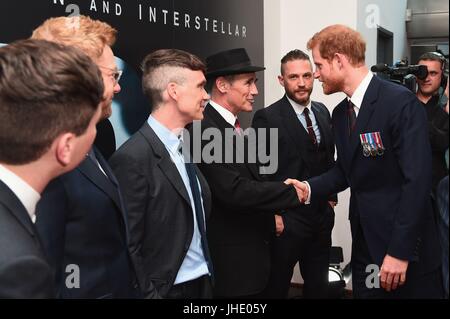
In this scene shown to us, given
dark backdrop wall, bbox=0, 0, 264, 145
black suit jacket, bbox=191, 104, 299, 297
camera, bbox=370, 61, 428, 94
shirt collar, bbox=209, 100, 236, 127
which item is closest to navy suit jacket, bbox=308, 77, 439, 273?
black suit jacket, bbox=191, 104, 299, 297

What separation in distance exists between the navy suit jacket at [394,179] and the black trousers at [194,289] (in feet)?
2.25

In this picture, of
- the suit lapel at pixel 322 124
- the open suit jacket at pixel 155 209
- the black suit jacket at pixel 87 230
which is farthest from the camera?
the suit lapel at pixel 322 124

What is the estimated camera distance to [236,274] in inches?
93.4

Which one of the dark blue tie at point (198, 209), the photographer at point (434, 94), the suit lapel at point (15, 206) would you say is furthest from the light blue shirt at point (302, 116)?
the suit lapel at point (15, 206)

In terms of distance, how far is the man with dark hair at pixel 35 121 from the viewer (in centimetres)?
94

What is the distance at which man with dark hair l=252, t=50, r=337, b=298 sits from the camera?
3047 mm

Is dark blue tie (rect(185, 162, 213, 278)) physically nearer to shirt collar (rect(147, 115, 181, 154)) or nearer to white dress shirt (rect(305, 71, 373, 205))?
shirt collar (rect(147, 115, 181, 154))

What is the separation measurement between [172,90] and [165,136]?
0.19 m

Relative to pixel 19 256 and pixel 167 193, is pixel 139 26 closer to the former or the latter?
pixel 167 193

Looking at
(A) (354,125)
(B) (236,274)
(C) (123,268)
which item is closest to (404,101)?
(A) (354,125)

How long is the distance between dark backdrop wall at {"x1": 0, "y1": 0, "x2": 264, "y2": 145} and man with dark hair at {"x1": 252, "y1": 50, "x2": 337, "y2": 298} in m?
0.61

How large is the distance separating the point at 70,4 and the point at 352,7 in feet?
7.88

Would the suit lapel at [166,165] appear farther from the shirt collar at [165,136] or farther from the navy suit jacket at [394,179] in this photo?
the navy suit jacket at [394,179]
